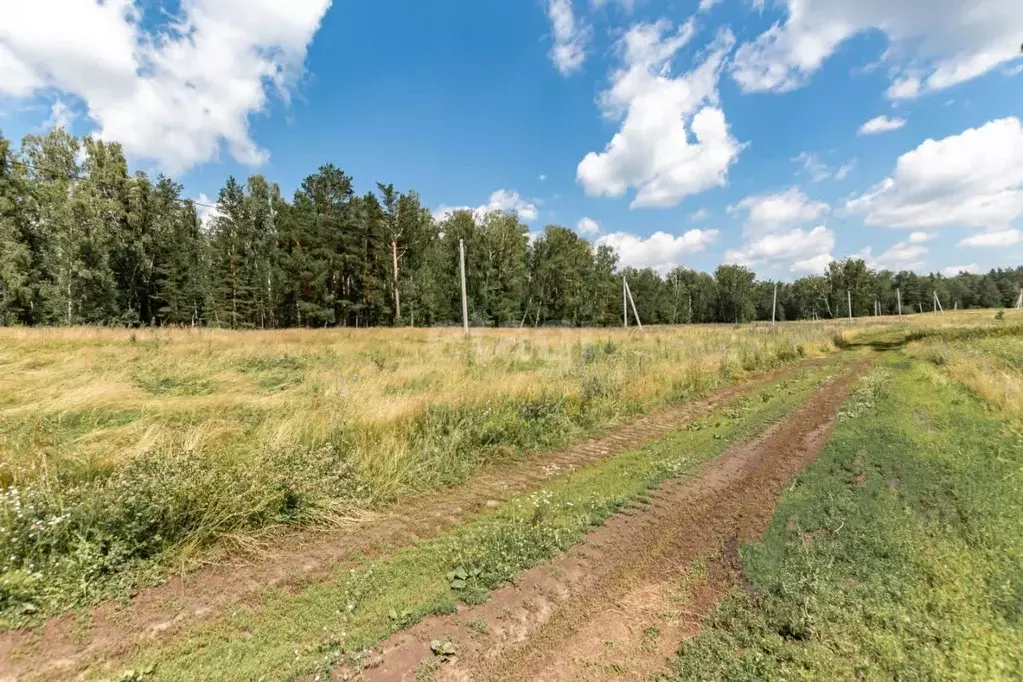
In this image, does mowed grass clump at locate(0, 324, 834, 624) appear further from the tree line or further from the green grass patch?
the tree line

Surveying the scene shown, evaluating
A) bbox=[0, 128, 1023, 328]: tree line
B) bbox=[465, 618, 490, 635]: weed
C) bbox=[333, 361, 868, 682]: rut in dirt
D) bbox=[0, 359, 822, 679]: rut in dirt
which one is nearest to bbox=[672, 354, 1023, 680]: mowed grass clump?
bbox=[333, 361, 868, 682]: rut in dirt

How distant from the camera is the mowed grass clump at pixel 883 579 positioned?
8.89 ft

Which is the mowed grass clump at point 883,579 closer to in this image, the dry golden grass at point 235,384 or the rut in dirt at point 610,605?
the rut in dirt at point 610,605

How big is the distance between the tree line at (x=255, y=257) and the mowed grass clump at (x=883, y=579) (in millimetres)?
33493

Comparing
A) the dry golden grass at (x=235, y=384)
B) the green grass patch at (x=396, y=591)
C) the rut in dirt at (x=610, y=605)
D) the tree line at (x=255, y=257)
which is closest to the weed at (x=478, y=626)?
the rut in dirt at (x=610, y=605)

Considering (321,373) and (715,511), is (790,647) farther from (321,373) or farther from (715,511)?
(321,373)

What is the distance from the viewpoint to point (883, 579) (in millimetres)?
3436

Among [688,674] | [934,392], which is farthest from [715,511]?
[934,392]

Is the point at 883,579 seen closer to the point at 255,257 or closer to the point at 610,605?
the point at 610,605

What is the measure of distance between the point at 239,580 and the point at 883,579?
5.16 m

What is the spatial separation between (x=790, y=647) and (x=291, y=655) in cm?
315

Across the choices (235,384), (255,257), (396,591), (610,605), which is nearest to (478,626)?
(396,591)

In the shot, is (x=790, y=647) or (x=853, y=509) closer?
(x=790, y=647)

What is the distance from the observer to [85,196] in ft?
109
